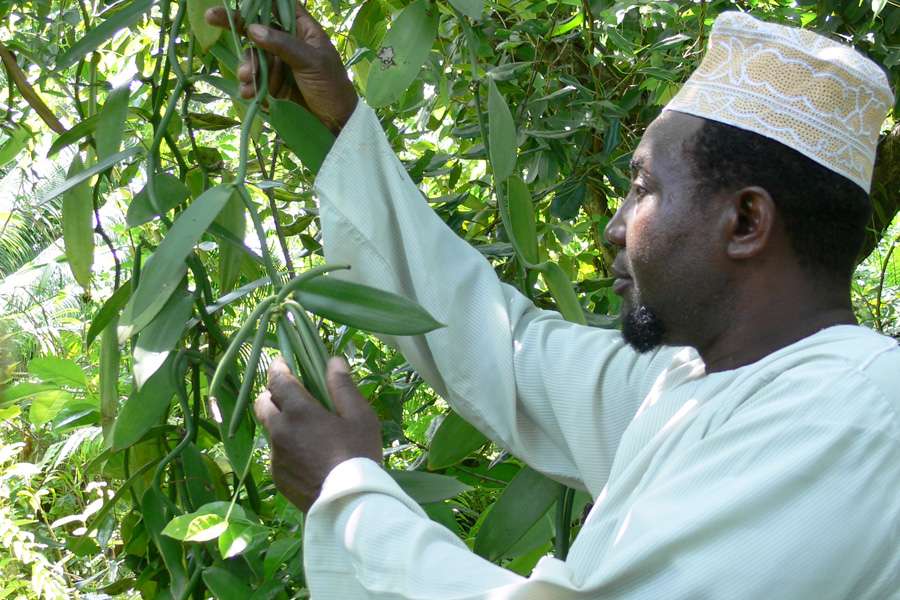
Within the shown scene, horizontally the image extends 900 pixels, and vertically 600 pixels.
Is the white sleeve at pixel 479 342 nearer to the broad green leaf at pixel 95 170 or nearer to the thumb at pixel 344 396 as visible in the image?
the broad green leaf at pixel 95 170

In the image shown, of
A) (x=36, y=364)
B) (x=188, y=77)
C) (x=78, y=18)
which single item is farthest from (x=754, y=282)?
(x=78, y=18)

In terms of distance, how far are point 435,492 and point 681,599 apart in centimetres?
29

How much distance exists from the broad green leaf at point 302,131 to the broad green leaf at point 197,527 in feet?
1.07

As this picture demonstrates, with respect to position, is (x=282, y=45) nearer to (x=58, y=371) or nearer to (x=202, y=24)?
(x=202, y=24)

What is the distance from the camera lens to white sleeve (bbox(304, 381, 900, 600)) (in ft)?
2.07

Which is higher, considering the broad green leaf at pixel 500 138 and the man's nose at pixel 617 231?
the broad green leaf at pixel 500 138

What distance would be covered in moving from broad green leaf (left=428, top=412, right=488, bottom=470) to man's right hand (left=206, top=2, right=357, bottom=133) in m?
0.29

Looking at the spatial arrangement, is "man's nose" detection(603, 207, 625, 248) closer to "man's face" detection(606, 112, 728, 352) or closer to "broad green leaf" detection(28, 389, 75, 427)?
"man's face" detection(606, 112, 728, 352)

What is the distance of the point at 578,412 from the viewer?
3.36 ft

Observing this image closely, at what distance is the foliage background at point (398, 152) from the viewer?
1.00 metres

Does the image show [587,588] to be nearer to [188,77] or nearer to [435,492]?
[435,492]

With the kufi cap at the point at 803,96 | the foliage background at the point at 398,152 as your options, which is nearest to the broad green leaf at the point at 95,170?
the foliage background at the point at 398,152

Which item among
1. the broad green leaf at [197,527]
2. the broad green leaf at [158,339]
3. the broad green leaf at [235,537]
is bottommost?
the broad green leaf at [235,537]

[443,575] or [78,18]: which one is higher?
[78,18]
